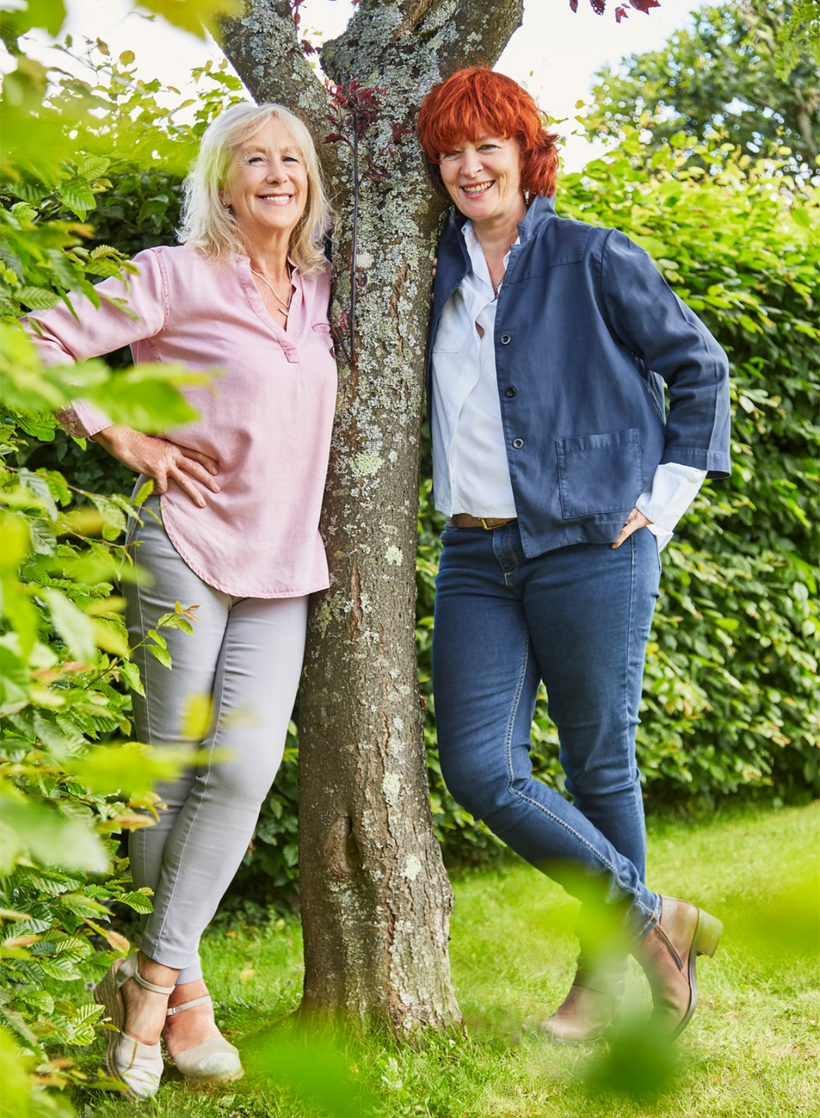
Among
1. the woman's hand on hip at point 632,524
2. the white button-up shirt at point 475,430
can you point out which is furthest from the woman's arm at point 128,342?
the woman's hand on hip at point 632,524

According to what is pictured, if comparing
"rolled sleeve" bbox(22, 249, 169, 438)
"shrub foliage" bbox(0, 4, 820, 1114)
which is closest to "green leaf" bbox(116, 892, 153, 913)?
"shrub foliage" bbox(0, 4, 820, 1114)

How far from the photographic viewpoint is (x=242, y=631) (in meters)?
2.17

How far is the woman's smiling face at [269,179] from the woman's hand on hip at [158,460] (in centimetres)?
56

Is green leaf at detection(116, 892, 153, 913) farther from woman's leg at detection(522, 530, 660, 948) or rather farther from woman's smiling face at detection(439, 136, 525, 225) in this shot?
woman's smiling face at detection(439, 136, 525, 225)

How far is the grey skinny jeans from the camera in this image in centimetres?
211

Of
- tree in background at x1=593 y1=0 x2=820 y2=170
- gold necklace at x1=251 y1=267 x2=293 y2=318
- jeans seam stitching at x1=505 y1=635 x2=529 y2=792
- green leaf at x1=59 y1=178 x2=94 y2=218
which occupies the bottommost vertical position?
jeans seam stitching at x1=505 y1=635 x2=529 y2=792

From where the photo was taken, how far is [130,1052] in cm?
206

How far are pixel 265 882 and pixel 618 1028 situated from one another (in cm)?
338

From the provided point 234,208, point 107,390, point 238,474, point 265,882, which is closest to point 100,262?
point 238,474

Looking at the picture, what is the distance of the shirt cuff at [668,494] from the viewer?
2.21 meters

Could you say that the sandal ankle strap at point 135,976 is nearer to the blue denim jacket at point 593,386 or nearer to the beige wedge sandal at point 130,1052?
the beige wedge sandal at point 130,1052

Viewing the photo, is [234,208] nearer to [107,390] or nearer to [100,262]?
[100,262]

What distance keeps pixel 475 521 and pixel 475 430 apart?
213 millimetres

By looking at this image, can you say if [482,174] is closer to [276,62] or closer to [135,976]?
[276,62]
